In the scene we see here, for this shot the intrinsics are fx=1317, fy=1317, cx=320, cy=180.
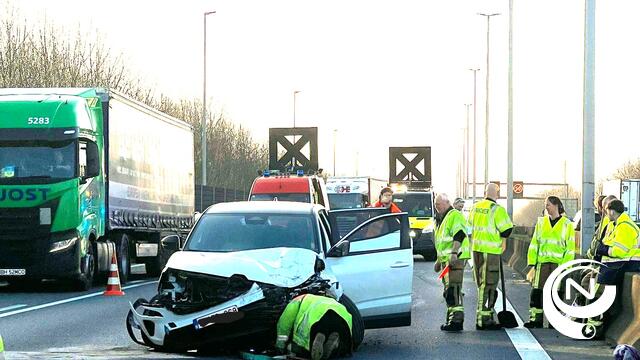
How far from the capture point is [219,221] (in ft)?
45.8

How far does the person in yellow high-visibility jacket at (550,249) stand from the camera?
15.6 metres

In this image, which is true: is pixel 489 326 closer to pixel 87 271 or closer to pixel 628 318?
pixel 628 318

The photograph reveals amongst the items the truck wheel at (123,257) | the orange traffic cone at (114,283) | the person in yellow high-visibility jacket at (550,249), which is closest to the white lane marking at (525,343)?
the person in yellow high-visibility jacket at (550,249)

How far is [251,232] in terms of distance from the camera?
13711 mm

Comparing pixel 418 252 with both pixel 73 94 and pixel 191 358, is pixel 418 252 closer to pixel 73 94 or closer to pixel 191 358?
pixel 73 94

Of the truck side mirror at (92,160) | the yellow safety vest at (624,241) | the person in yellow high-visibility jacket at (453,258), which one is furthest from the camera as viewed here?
the truck side mirror at (92,160)

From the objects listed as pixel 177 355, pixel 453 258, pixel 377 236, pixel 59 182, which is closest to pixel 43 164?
pixel 59 182

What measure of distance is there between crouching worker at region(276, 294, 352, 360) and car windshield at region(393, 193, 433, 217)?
1116 inches

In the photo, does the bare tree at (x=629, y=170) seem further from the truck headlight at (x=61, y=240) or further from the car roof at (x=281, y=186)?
the truck headlight at (x=61, y=240)

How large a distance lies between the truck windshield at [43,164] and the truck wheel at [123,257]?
3.74 m

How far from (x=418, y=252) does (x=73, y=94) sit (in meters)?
17.5

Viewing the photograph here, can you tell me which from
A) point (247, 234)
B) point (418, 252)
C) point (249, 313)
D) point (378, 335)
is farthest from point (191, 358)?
point (418, 252)

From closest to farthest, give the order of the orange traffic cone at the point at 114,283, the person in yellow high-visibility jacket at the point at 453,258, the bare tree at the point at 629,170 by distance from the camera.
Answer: the person in yellow high-visibility jacket at the point at 453,258
the orange traffic cone at the point at 114,283
the bare tree at the point at 629,170

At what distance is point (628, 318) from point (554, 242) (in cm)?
254
